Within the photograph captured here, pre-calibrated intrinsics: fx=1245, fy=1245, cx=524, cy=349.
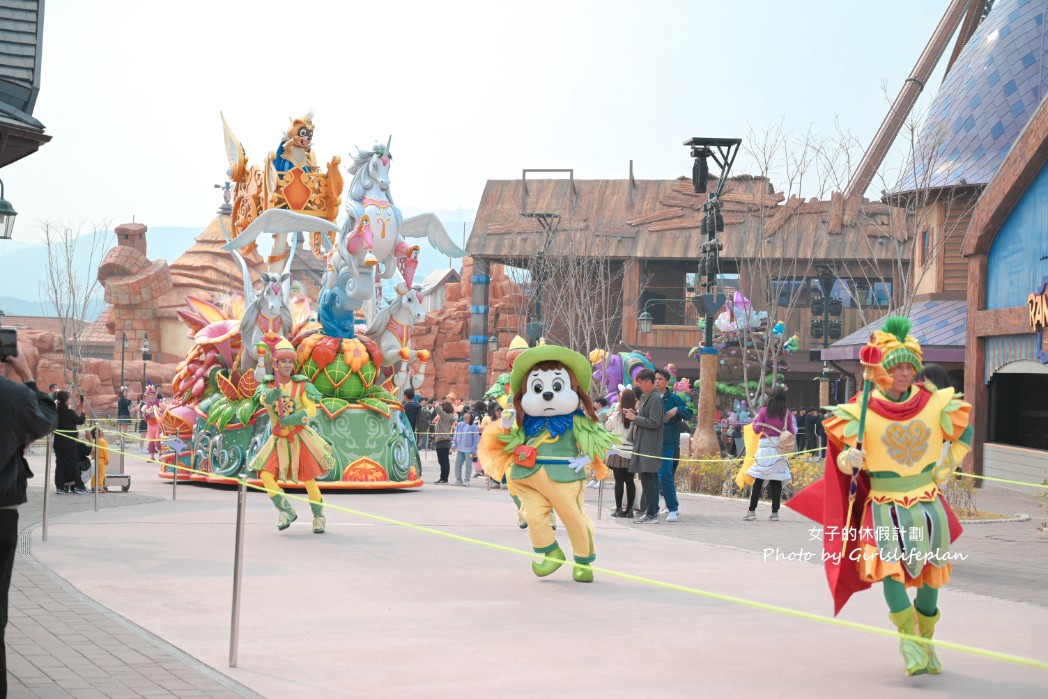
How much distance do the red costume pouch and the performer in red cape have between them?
10.6 ft

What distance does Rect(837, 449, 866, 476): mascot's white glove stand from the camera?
7000 millimetres

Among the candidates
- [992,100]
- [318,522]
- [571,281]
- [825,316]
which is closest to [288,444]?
[318,522]

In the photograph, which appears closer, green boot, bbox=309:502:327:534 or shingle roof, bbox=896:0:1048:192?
green boot, bbox=309:502:327:534

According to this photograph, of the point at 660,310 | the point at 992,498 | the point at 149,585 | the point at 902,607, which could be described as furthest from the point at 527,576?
the point at 660,310

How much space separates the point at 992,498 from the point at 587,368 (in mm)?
12498

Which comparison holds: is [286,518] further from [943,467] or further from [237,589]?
[943,467]

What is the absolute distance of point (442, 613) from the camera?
27.6 ft

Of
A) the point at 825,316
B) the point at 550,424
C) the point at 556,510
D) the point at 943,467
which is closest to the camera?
the point at 943,467

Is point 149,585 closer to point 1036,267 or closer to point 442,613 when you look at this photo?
point 442,613

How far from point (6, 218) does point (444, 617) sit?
8.52m

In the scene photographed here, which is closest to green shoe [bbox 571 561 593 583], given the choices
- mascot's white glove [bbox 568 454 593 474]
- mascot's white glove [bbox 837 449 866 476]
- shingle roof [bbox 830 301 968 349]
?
mascot's white glove [bbox 568 454 593 474]

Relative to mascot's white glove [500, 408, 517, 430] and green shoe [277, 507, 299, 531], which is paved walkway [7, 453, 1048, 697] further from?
mascot's white glove [500, 408, 517, 430]

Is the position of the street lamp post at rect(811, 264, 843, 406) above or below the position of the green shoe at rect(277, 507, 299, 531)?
above

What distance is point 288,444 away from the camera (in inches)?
504
